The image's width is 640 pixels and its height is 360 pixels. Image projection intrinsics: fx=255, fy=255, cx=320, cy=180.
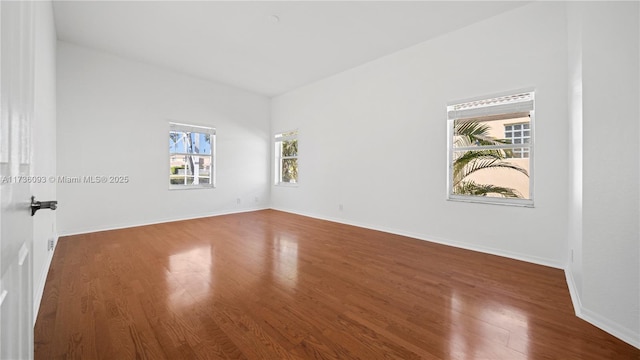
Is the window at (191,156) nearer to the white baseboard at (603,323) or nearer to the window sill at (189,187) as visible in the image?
the window sill at (189,187)

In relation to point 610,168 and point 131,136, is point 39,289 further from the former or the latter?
point 610,168

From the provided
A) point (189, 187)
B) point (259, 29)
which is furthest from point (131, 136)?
point (259, 29)

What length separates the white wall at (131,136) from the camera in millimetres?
3971

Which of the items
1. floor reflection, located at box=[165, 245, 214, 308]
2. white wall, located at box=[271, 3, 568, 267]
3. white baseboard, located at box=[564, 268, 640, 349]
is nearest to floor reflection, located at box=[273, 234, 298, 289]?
floor reflection, located at box=[165, 245, 214, 308]

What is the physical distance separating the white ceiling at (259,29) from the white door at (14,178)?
9.59ft

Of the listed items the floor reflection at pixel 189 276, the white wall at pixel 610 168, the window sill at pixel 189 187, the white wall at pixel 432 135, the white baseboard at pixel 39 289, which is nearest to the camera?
the white wall at pixel 610 168

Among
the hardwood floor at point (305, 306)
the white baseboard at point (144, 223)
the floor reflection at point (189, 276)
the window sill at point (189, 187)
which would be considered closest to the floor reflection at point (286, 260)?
the hardwood floor at point (305, 306)

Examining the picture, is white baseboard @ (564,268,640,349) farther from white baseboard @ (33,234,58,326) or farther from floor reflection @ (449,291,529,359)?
white baseboard @ (33,234,58,326)

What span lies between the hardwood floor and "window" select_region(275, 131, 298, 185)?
3.25 m

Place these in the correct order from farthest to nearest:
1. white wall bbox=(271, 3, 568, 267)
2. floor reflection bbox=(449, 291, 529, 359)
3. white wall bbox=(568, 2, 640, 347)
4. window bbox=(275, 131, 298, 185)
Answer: window bbox=(275, 131, 298, 185) < white wall bbox=(271, 3, 568, 267) < white wall bbox=(568, 2, 640, 347) < floor reflection bbox=(449, 291, 529, 359)

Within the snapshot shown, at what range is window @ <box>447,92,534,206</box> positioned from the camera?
10.1 ft

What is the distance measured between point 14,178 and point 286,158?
5933mm

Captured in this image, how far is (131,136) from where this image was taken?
4539 millimetres

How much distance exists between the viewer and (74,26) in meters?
3.48
